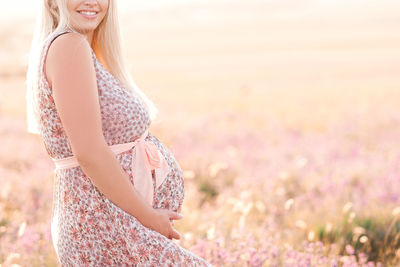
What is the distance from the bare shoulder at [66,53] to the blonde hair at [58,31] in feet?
0.32

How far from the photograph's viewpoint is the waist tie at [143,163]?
2.25m

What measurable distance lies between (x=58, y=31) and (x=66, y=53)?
0.57 feet

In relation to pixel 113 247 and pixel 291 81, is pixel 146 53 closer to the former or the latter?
pixel 291 81

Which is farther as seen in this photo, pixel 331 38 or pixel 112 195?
pixel 331 38

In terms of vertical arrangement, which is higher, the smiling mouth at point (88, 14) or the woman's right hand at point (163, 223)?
the smiling mouth at point (88, 14)

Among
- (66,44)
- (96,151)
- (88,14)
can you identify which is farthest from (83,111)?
(88,14)

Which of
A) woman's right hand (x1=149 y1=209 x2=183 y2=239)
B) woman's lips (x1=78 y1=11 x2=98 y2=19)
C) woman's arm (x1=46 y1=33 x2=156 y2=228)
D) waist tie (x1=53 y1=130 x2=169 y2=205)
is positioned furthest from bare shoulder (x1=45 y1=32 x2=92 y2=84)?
woman's right hand (x1=149 y1=209 x2=183 y2=239)

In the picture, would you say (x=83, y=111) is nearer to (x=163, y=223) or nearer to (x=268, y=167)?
(x=163, y=223)

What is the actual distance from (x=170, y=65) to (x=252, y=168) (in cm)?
2814

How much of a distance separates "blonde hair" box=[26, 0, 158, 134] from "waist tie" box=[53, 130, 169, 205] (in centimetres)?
28

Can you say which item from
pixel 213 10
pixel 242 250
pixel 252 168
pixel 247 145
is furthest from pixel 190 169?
pixel 213 10

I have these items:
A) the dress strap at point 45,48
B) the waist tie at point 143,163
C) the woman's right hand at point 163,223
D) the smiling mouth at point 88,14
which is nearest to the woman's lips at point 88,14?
the smiling mouth at point 88,14

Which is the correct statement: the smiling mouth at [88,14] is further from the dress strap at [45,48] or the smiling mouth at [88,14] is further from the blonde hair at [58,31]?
the dress strap at [45,48]

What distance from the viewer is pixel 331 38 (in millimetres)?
51531
